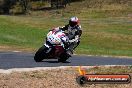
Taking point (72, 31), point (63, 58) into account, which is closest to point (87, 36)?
point (63, 58)

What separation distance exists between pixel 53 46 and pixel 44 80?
221 inches

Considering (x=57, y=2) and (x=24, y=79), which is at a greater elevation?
(x=24, y=79)

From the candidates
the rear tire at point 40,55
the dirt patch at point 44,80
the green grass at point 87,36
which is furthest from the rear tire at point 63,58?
the green grass at point 87,36

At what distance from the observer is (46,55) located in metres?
18.4

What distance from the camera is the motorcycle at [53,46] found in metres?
18.2

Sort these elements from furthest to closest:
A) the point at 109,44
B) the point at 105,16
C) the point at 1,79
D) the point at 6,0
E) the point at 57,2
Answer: the point at 6,0
the point at 57,2
the point at 105,16
the point at 109,44
the point at 1,79

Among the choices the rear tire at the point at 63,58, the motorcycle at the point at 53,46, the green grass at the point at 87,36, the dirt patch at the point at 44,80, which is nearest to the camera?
the dirt patch at the point at 44,80

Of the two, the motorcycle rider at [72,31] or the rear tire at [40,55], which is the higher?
the motorcycle rider at [72,31]

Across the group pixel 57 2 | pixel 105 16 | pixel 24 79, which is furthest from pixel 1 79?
pixel 57 2

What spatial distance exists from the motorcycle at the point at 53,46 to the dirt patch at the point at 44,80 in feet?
10.9

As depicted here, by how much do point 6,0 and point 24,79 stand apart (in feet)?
293

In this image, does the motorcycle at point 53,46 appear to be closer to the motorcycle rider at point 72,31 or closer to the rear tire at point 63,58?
the rear tire at point 63,58

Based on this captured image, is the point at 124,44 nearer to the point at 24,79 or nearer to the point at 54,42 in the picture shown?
the point at 54,42

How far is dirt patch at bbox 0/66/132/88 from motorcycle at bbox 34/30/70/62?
3317 millimetres
